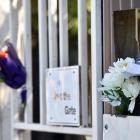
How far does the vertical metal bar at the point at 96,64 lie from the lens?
3.20 meters

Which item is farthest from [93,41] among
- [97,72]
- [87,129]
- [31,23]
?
[31,23]

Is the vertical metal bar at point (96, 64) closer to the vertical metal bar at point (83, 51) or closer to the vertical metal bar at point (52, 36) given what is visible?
the vertical metal bar at point (83, 51)

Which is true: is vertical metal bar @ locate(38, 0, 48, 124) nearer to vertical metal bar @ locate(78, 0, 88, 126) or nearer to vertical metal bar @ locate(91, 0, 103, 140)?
vertical metal bar @ locate(78, 0, 88, 126)

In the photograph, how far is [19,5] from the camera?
13.2ft

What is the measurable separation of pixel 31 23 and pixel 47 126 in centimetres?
84

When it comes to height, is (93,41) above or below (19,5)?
below

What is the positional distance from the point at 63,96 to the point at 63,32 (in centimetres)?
46

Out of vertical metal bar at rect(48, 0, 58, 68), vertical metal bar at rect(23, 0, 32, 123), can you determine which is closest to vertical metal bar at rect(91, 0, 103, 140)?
vertical metal bar at rect(48, 0, 58, 68)

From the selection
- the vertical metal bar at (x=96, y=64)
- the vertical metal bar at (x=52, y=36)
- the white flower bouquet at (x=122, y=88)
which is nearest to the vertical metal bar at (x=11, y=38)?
the vertical metal bar at (x=52, y=36)

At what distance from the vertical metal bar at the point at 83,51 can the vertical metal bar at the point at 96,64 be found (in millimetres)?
157

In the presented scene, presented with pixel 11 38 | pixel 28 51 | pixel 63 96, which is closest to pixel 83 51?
pixel 63 96

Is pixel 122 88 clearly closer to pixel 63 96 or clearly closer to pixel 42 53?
pixel 63 96

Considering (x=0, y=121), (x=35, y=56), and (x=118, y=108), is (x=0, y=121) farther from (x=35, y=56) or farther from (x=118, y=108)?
(x=118, y=108)

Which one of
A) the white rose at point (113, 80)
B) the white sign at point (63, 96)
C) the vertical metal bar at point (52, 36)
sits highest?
the vertical metal bar at point (52, 36)
